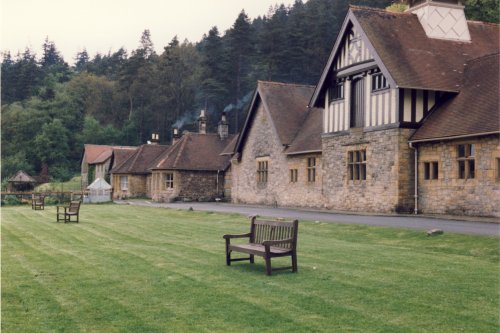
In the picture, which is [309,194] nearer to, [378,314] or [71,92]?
[378,314]

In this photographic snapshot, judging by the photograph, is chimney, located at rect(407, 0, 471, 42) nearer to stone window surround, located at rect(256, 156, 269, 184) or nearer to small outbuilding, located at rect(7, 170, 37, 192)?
stone window surround, located at rect(256, 156, 269, 184)

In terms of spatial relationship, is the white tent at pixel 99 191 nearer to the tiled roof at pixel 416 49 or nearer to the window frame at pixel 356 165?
the window frame at pixel 356 165

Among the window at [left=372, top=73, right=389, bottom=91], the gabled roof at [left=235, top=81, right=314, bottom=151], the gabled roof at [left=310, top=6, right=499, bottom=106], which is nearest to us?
the gabled roof at [left=310, top=6, right=499, bottom=106]

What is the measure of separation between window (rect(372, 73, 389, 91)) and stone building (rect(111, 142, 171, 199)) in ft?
98.1

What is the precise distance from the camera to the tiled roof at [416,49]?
23719 mm

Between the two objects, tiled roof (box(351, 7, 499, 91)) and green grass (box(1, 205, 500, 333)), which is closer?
green grass (box(1, 205, 500, 333))

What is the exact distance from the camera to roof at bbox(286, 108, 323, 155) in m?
31.7

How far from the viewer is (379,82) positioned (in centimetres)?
2498

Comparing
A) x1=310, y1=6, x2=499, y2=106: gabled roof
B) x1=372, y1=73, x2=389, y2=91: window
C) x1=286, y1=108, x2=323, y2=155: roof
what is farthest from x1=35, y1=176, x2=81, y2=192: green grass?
x1=372, y1=73, x2=389, y2=91: window

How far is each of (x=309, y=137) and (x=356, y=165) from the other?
672 centimetres

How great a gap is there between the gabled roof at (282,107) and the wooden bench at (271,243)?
22540mm

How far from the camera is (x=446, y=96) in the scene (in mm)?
24312

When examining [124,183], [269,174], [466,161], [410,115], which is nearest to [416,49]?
[410,115]

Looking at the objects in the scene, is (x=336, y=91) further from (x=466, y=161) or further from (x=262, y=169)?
(x=262, y=169)
